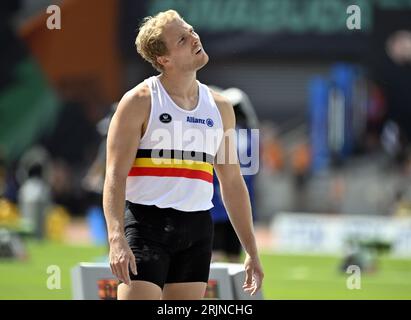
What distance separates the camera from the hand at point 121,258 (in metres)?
5.54

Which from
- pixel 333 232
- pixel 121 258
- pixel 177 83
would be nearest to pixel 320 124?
pixel 333 232

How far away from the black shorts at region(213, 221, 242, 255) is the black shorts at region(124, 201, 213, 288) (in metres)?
3.95

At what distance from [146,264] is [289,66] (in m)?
24.4

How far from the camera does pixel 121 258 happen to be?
5.53 meters

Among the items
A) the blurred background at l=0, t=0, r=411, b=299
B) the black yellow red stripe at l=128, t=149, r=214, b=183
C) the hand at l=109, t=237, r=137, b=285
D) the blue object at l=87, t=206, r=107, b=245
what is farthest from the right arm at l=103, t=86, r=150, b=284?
A: the blurred background at l=0, t=0, r=411, b=299

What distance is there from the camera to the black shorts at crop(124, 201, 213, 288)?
18.8 feet

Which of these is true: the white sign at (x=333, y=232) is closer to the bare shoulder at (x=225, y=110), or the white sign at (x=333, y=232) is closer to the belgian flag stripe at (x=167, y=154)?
the bare shoulder at (x=225, y=110)

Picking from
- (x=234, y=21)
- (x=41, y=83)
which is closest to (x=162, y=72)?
(x=234, y=21)

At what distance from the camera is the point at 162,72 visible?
237 inches

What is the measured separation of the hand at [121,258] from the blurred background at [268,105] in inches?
533

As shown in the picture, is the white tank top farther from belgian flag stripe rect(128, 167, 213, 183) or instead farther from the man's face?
the man's face

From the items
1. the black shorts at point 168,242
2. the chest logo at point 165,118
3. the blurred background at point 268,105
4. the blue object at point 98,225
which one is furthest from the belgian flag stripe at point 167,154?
the blurred background at point 268,105

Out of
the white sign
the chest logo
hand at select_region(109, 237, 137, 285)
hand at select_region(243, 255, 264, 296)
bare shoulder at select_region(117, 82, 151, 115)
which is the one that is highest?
bare shoulder at select_region(117, 82, 151, 115)

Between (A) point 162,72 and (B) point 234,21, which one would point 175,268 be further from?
(B) point 234,21
